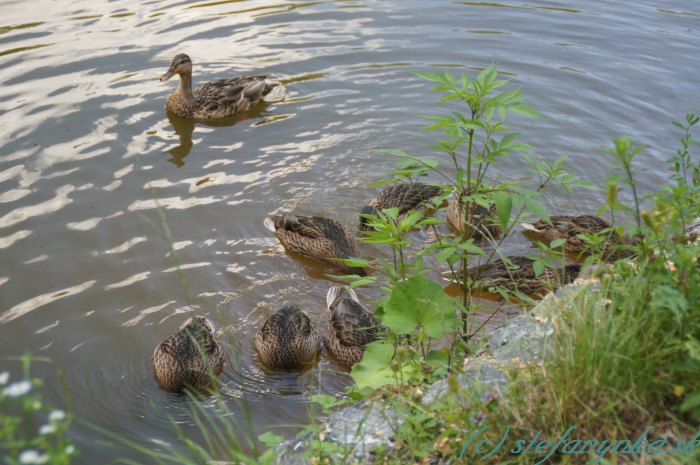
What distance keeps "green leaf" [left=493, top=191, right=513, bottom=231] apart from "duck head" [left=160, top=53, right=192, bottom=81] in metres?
7.23

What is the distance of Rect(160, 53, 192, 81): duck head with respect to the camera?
1049 centimetres

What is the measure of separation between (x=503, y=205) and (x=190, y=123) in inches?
271

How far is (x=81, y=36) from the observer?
11.7 metres

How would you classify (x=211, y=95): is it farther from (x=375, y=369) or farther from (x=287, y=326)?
(x=375, y=369)

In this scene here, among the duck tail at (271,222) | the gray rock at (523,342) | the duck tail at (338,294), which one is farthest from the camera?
the duck tail at (271,222)

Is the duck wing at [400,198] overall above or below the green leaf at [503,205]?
below

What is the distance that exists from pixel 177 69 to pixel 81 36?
2207 millimetres

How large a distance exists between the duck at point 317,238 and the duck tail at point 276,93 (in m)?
3.21

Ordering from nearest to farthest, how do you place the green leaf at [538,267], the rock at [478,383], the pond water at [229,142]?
the rock at [478,383]
the green leaf at [538,267]
the pond water at [229,142]

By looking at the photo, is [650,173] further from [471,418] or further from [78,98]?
[78,98]

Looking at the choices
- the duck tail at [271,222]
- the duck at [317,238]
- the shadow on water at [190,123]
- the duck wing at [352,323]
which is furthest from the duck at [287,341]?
the shadow on water at [190,123]

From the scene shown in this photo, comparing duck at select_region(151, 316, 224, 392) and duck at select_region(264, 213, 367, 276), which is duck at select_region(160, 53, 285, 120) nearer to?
duck at select_region(264, 213, 367, 276)

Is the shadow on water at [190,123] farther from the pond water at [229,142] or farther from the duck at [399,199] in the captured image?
the duck at [399,199]

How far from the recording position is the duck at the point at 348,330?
6.30 meters
